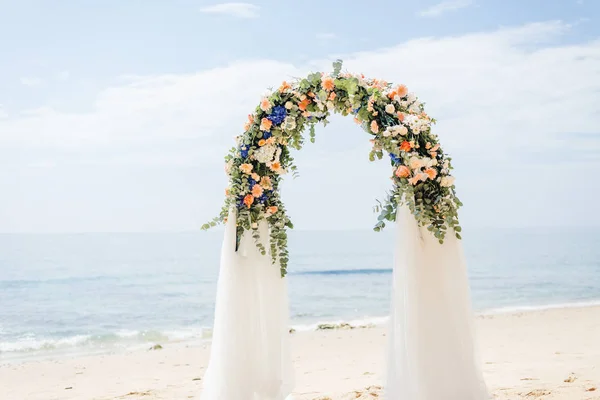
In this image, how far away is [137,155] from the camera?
3020 cm

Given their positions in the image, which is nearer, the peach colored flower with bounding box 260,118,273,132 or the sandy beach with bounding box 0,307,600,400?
the peach colored flower with bounding box 260,118,273,132

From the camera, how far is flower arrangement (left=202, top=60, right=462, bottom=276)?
14.5 ft

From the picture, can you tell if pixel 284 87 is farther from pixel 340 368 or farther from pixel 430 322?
pixel 340 368

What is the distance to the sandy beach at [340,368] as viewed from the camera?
567 cm

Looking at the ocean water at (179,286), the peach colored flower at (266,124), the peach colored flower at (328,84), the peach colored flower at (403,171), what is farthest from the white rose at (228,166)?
the ocean water at (179,286)

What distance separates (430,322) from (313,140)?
1.53 meters

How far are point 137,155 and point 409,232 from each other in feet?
88.8

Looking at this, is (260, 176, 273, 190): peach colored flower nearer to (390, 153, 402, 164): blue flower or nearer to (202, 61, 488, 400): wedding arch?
(202, 61, 488, 400): wedding arch

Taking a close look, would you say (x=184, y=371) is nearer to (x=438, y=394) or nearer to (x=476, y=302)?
(x=438, y=394)

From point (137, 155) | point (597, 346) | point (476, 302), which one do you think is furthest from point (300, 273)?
point (597, 346)

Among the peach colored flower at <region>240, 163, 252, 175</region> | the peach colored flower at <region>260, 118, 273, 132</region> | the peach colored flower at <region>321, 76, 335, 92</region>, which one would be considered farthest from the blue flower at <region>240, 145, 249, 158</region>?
the peach colored flower at <region>321, 76, 335, 92</region>

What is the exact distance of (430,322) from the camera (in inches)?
174

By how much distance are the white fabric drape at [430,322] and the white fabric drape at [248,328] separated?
94 cm

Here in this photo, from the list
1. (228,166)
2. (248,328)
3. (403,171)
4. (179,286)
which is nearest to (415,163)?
(403,171)
